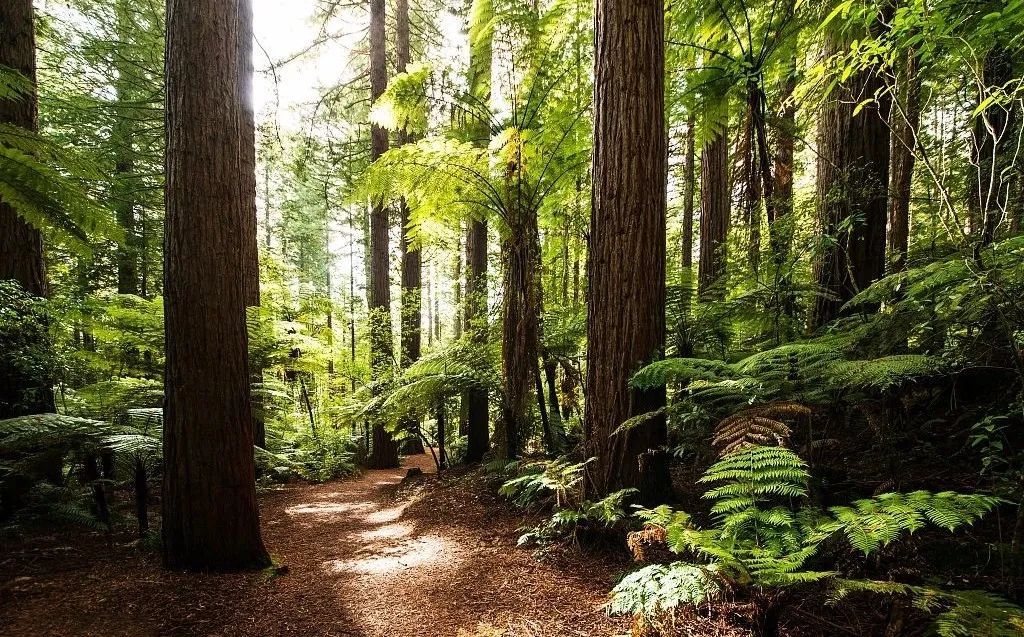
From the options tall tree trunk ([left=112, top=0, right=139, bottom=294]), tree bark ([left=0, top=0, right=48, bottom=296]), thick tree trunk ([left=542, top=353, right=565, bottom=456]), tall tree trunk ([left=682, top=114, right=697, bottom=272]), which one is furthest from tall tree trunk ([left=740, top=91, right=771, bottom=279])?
tall tree trunk ([left=112, top=0, right=139, bottom=294])

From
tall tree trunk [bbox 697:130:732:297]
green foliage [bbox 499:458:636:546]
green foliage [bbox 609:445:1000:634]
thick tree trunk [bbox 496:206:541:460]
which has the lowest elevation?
green foliage [bbox 499:458:636:546]

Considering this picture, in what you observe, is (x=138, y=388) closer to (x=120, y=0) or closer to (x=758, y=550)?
(x=758, y=550)

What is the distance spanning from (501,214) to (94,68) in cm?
1076

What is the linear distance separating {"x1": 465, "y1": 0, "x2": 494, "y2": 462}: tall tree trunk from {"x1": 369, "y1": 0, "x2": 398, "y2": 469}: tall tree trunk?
6.72 feet

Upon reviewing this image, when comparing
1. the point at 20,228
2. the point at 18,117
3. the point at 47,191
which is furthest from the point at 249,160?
the point at 47,191

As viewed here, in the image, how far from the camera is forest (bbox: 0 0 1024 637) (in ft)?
6.67

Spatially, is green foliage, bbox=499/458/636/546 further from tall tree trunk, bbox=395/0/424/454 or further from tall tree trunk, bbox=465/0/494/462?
tall tree trunk, bbox=395/0/424/454

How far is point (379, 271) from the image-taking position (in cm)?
996

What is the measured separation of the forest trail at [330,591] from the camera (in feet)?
8.45

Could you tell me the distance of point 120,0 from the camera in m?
8.12

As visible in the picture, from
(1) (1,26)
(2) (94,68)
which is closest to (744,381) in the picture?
(1) (1,26)

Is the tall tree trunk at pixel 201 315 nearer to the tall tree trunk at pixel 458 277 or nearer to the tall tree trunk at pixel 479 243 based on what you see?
the tall tree trunk at pixel 479 243

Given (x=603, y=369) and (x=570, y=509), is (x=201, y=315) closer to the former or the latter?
(x=603, y=369)

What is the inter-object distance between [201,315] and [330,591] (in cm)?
226
